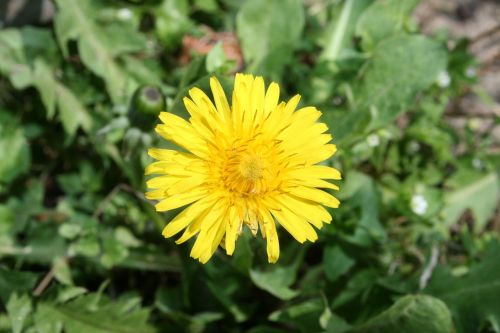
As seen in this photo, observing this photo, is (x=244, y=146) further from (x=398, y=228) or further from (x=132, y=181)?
(x=398, y=228)

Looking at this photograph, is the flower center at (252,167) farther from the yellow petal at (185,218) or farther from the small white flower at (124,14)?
the small white flower at (124,14)

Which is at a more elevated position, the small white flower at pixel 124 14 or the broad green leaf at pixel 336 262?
the small white flower at pixel 124 14

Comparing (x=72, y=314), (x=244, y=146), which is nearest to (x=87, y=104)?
(x=72, y=314)

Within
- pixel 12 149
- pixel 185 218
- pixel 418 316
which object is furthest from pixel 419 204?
pixel 12 149

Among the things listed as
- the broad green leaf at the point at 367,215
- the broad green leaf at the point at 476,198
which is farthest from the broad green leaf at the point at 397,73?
the broad green leaf at the point at 476,198

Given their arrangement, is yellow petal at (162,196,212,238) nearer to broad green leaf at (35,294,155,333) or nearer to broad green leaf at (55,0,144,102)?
broad green leaf at (35,294,155,333)

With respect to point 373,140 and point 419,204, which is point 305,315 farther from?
point 373,140

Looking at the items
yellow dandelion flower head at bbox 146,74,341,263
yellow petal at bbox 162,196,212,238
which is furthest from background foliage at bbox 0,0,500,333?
yellow petal at bbox 162,196,212,238
